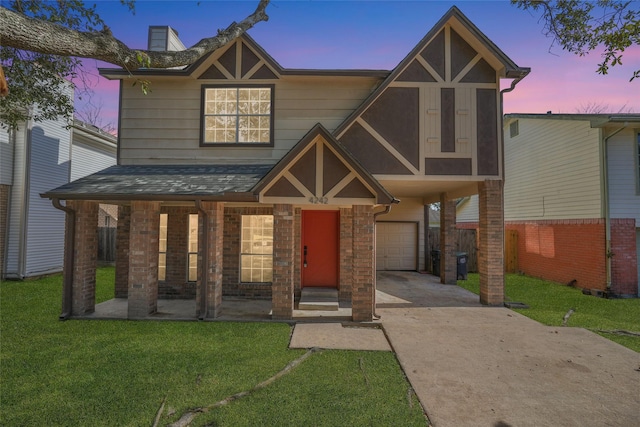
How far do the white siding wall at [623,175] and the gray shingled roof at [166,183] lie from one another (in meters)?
11.4

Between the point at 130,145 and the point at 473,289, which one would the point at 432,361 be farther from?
the point at 130,145

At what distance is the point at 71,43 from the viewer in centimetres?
429

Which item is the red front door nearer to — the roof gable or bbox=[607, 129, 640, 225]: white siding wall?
the roof gable

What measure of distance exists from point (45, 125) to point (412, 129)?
579 inches

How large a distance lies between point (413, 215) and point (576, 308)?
7261 millimetres

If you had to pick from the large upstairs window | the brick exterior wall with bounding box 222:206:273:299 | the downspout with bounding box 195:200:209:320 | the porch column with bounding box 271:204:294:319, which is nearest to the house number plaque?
the porch column with bounding box 271:204:294:319

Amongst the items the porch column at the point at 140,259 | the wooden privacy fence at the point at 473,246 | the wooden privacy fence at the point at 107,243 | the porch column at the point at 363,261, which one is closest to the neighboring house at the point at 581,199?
the wooden privacy fence at the point at 473,246

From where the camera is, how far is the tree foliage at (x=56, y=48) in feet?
12.9

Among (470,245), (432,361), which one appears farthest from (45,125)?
(470,245)

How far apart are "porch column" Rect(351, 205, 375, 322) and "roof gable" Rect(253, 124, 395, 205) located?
1.17 ft

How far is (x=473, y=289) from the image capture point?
11586 millimetres

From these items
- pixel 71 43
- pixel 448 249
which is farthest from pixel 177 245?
pixel 448 249

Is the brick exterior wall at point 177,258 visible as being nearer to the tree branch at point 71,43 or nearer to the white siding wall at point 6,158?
the tree branch at point 71,43

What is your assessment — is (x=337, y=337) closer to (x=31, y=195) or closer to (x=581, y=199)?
(x=581, y=199)
